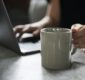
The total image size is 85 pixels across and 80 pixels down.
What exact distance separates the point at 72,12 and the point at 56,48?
3.04ft

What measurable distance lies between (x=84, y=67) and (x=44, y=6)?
191 cm

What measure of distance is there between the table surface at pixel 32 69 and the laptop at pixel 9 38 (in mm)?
30

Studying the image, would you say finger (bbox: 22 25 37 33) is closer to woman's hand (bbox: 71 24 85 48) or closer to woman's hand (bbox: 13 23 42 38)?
woman's hand (bbox: 13 23 42 38)

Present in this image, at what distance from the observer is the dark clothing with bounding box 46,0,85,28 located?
1.43m

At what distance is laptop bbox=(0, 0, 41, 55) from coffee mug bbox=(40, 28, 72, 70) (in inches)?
6.6

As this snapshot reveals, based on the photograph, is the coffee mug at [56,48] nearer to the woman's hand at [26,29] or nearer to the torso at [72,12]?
the woman's hand at [26,29]

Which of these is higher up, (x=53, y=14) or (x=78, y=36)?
(x=78, y=36)

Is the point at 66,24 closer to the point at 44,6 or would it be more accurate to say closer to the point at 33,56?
the point at 33,56

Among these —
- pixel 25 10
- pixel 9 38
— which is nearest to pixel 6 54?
pixel 9 38

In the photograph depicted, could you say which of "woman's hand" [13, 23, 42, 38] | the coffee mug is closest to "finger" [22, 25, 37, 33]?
"woman's hand" [13, 23, 42, 38]

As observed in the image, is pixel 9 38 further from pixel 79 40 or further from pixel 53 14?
pixel 53 14

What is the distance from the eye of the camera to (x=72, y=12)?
58.0 inches

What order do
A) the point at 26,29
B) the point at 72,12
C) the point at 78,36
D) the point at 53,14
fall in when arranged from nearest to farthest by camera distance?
1. the point at 78,36
2. the point at 26,29
3. the point at 72,12
4. the point at 53,14

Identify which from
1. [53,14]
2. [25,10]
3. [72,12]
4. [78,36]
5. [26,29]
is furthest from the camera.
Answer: [25,10]
